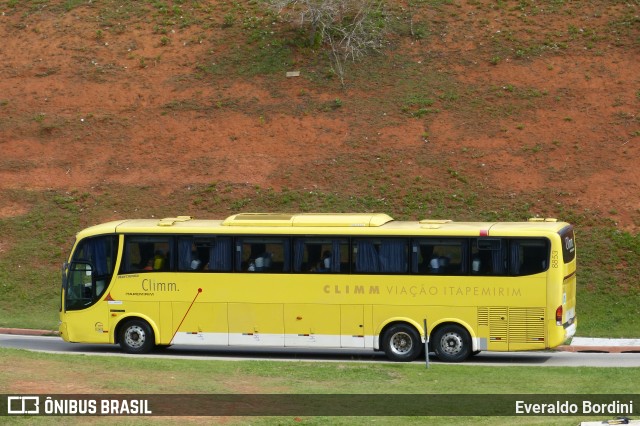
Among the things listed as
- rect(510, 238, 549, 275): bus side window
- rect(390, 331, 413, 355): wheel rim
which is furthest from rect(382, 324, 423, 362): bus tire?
rect(510, 238, 549, 275): bus side window

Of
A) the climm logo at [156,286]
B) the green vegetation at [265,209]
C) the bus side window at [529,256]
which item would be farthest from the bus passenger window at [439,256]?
the green vegetation at [265,209]

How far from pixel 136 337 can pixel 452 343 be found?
7.21 meters

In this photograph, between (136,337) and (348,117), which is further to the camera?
(348,117)

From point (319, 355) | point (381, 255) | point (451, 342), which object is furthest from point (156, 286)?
point (451, 342)

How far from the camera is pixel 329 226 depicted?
79.8 feet

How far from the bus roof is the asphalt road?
2806mm

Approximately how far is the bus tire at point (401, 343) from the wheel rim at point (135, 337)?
5.56 m

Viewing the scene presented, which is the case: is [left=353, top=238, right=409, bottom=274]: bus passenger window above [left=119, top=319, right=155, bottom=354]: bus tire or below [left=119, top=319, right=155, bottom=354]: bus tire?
above

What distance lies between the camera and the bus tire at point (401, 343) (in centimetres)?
2395

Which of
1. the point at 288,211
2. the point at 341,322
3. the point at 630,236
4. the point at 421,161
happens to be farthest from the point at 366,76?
the point at 341,322

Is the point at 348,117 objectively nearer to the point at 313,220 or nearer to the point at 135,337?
the point at 313,220

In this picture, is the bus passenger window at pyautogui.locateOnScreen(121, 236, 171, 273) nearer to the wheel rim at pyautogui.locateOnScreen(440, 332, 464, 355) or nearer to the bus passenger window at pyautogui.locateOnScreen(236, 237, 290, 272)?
the bus passenger window at pyautogui.locateOnScreen(236, 237, 290, 272)

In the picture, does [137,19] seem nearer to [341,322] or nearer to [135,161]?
[135,161]

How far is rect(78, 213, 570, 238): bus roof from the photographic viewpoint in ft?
77.6
